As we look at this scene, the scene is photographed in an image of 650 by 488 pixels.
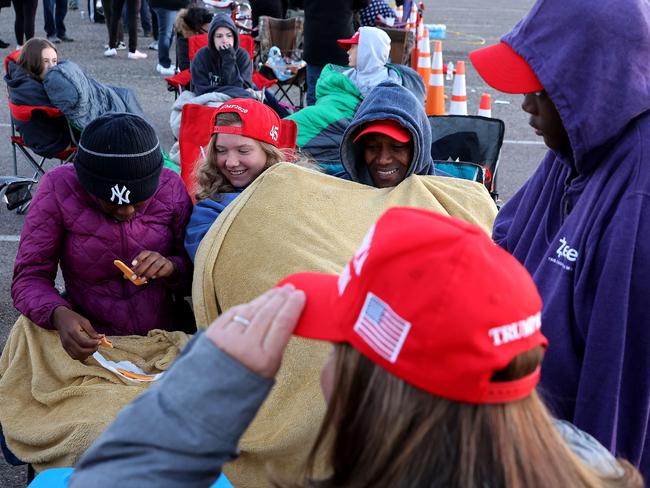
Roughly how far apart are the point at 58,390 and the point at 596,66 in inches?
76.5

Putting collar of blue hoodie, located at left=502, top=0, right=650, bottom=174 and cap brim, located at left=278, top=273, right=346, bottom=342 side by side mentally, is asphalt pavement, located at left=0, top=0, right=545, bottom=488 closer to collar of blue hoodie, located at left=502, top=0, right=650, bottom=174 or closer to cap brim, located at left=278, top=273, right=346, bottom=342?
cap brim, located at left=278, top=273, right=346, bottom=342

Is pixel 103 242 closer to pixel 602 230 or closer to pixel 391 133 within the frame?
pixel 391 133

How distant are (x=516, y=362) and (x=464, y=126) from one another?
3808mm

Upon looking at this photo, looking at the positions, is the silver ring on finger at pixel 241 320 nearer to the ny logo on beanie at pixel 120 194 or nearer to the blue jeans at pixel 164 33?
the ny logo on beanie at pixel 120 194

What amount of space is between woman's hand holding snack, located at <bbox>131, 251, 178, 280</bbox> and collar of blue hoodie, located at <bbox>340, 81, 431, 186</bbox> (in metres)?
0.98

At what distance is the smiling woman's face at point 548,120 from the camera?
6.15ft

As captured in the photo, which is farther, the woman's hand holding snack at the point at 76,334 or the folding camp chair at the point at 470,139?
the folding camp chair at the point at 470,139

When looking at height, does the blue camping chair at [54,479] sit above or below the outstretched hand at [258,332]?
below

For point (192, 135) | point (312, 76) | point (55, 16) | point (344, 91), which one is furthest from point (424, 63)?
point (55, 16)

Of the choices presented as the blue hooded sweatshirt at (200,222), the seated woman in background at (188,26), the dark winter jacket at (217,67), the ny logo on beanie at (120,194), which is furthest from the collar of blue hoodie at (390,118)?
the seated woman in background at (188,26)

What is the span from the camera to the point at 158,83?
35.9 ft

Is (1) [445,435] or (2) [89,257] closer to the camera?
(1) [445,435]

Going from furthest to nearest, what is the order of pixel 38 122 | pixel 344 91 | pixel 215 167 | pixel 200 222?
pixel 38 122 < pixel 344 91 < pixel 215 167 < pixel 200 222

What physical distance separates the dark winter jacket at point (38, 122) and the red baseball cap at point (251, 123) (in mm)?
2858
